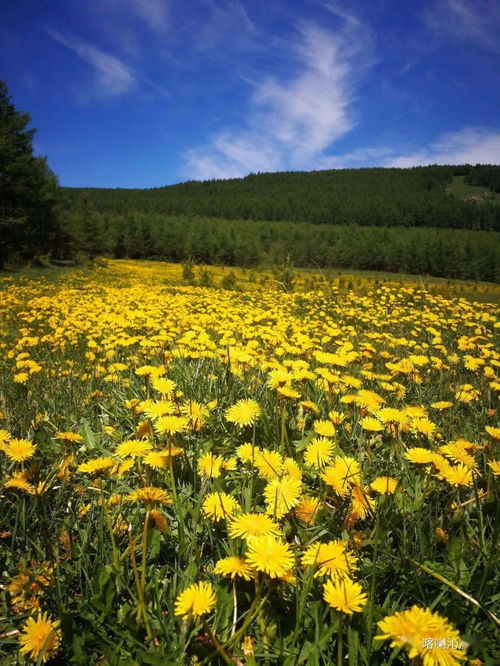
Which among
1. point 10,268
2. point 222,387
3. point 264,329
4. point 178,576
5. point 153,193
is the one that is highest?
point 153,193

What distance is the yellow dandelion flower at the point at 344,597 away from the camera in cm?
71

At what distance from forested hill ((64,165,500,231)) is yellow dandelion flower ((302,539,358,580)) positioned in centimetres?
9571

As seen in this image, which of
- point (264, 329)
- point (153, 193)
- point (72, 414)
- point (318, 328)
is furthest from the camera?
point (153, 193)

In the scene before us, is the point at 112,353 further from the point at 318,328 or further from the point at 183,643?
the point at 318,328

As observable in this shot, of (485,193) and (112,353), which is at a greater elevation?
(485,193)

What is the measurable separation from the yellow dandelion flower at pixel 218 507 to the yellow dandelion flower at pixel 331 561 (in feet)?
0.86

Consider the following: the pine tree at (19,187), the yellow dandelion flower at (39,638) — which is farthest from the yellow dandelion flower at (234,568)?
the pine tree at (19,187)

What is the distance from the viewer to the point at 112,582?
958mm

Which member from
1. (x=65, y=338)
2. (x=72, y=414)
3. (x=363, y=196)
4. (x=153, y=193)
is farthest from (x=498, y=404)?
(x=153, y=193)

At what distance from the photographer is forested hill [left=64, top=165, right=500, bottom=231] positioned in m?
102

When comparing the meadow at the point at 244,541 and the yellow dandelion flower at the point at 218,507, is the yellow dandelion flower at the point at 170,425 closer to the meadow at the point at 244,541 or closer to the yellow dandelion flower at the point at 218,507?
the meadow at the point at 244,541

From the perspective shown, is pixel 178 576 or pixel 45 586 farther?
pixel 178 576

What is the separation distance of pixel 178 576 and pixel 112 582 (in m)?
0.19

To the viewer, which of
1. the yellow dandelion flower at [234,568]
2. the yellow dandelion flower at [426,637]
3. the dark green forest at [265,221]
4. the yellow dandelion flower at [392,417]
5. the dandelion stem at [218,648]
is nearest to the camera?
the yellow dandelion flower at [426,637]
